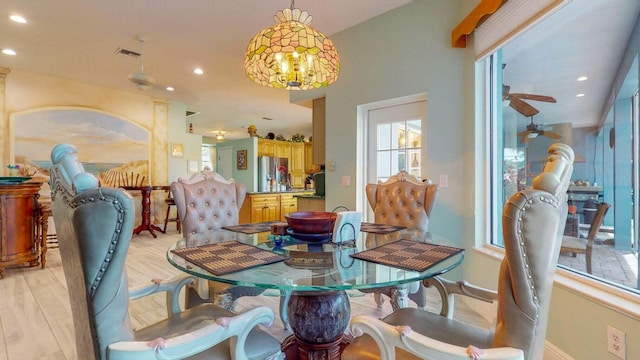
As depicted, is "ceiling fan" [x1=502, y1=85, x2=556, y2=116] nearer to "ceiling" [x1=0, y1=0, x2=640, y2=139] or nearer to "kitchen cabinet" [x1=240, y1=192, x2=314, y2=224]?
"ceiling" [x1=0, y1=0, x2=640, y2=139]

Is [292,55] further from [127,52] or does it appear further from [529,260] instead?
[127,52]

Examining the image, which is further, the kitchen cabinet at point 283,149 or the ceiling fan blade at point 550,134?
the kitchen cabinet at point 283,149

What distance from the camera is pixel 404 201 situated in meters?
2.34

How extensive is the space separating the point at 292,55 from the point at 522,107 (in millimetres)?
1911

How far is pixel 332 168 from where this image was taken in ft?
12.0

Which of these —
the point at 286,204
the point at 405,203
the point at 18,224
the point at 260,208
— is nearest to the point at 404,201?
the point at 405,203

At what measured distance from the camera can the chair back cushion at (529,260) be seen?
0.85m

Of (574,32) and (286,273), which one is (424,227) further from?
(574,32)

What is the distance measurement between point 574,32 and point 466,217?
1.52m

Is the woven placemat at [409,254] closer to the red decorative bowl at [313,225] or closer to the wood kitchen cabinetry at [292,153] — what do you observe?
the red decorative bowl at [313,225]

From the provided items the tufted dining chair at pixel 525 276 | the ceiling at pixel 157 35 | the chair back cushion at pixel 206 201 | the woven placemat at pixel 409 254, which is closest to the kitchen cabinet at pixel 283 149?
the ceiling at pixel 157 35

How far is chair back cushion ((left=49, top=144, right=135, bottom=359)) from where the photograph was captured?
0.79 metres

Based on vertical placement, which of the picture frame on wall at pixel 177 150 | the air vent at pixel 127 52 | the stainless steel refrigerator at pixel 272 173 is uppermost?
the air vent at pixel 127 52

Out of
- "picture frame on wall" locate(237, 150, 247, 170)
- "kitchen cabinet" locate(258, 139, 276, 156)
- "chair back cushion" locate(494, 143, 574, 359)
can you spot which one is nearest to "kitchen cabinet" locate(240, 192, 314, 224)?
"kitchen cabinet" locate(258, 139, 276, 156)
